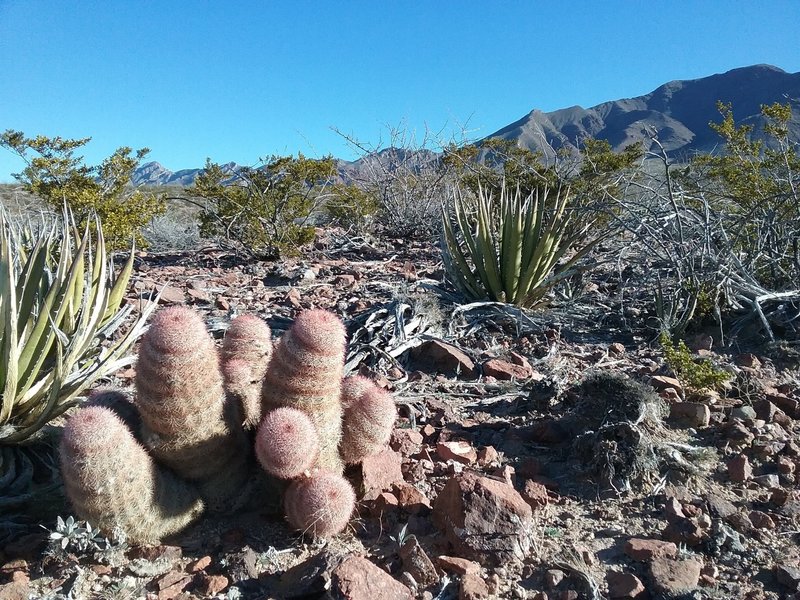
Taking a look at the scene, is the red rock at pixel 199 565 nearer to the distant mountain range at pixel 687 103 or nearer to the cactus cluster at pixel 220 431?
the cactus cluster at pixel 220 431

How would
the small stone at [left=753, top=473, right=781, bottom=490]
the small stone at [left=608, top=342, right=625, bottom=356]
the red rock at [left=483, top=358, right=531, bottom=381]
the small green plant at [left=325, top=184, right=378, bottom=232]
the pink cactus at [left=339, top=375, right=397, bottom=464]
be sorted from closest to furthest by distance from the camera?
the pink cactus at [left=339, top=375, right=397, bottom=464], the small stone at [left=753, top=473, right=781, bottom=490], the red rock at [left=483, top=358, right=531, bottom=381], the small stone at [left=608, top=342, right=625, bottom=356], the small green plant at [left=325, top=184, right=378, bottom=232]

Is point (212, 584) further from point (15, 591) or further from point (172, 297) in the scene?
point (172, 297)

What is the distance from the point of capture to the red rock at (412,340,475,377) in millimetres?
3760

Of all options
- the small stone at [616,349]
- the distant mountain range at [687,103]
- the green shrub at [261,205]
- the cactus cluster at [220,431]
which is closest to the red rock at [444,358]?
the small stone at [616,349]

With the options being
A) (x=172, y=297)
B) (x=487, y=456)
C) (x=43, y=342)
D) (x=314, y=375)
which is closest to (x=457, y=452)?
(x=487, y=456)

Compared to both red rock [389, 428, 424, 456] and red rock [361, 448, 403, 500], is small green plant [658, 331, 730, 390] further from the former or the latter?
red rock [361, 448, 403, 500]

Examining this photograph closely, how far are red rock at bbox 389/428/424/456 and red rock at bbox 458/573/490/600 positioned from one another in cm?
89

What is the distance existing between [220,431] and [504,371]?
2106 mm

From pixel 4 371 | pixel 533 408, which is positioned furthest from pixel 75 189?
pixel 533 408

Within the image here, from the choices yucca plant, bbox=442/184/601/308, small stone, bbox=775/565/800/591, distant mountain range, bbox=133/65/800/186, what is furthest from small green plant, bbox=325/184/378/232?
distant mountain range, bbox=133/65/800/186

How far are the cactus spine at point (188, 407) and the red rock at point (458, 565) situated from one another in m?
0.82

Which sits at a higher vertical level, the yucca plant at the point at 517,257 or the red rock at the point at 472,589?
the yucca plant at the point at 517,257

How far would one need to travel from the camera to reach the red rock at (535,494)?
238 centimetres

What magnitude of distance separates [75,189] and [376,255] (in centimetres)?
394
